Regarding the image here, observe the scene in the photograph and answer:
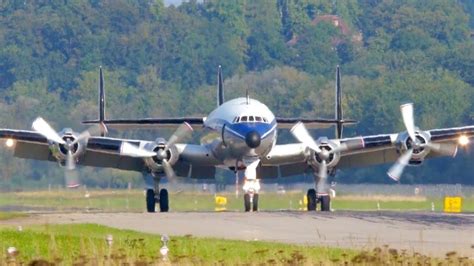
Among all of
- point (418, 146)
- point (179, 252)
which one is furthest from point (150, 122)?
point (179, 252)

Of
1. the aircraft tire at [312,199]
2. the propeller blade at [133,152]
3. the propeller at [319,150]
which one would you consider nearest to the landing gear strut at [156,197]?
the propeller blade at [133,152]

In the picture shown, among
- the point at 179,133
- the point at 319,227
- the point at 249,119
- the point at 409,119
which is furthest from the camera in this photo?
the point at 179,133

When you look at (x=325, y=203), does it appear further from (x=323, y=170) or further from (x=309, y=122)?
(x=309, y=122)

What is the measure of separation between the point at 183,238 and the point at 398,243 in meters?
4.53

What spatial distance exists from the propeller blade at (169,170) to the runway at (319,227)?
4.50 metres

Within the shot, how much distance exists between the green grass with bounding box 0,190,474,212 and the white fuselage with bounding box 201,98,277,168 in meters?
10.8

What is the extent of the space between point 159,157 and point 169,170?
67 cm

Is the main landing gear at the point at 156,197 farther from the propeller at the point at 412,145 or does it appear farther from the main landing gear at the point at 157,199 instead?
the propeller at the point at 412,145

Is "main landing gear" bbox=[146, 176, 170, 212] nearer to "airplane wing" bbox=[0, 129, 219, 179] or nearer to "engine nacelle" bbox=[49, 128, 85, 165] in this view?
"airplane wing" bbox=[0, 129, 219, 179]

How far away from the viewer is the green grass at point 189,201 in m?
61.6

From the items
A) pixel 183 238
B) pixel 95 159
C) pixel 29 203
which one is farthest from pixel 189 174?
pixel 183 238

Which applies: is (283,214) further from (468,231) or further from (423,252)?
(423,252)

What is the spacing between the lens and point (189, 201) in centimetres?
6325

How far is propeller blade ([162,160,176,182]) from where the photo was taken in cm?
4938
